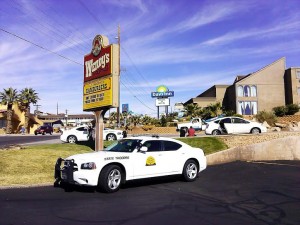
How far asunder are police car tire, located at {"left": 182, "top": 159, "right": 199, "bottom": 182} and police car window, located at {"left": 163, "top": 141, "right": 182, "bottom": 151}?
0.62m

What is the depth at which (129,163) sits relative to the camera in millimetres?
9891

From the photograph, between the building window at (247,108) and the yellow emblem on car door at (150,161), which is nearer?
the yellow emblem on car door at (150,161)

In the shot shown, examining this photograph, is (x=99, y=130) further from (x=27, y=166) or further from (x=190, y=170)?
(x=190, y=170)

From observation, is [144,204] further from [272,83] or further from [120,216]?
[272,83]

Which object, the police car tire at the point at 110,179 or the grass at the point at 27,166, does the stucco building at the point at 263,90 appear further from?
the police car tire at the point at 110,179

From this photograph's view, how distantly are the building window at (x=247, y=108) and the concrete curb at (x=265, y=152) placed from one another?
1555 inches

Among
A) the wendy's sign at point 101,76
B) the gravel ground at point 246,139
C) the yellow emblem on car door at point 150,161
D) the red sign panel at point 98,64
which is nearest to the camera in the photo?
the yellow emblem on car door at point 150,161

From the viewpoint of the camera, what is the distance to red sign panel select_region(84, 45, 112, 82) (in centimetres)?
1695

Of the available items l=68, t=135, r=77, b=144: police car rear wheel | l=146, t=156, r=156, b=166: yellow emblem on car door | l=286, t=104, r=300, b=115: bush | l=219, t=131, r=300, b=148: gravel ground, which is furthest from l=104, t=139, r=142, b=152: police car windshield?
l=286, t=104, r=300, b=115: bush

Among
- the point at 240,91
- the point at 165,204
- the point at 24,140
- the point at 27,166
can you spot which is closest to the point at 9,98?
the point at 24,140

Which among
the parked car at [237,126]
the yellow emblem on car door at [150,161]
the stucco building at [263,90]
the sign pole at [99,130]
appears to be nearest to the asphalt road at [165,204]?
the yellow emblem on car door at [150,161]

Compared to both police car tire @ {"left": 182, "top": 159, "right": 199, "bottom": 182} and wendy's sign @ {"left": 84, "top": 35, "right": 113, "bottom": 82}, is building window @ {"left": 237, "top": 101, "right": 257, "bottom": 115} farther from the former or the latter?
police car tire @ {"left": 182, "top": 159, "right": 199, "bottom": 182}

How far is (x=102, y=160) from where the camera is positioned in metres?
9.34

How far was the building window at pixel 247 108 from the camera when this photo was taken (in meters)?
58.8
